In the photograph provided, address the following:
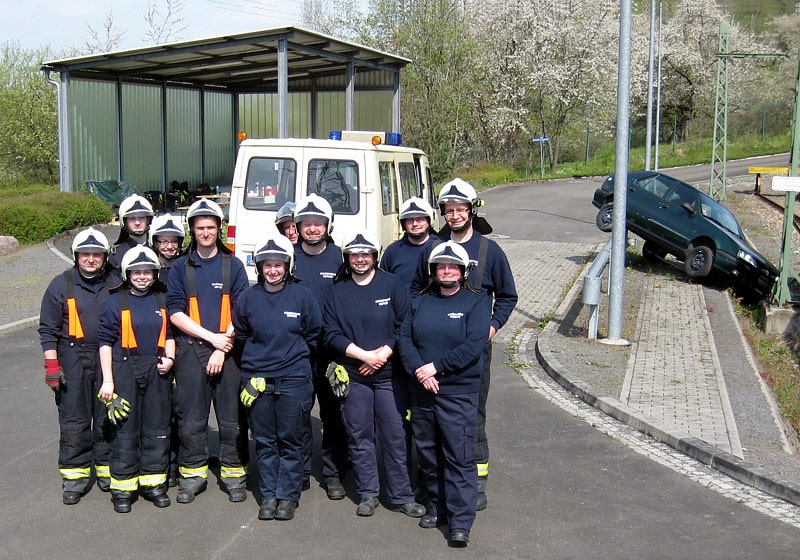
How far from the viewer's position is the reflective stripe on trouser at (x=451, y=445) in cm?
546

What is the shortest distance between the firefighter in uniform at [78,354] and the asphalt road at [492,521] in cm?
30

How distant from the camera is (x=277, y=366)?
18.9 ft

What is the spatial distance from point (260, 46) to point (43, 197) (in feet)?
20.6

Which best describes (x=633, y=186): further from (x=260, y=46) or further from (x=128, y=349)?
(x=128, y=349)

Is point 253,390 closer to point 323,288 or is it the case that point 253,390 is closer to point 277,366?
point 277,366

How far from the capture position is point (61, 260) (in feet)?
56.6

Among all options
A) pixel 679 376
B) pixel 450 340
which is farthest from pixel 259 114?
pixel 450 340

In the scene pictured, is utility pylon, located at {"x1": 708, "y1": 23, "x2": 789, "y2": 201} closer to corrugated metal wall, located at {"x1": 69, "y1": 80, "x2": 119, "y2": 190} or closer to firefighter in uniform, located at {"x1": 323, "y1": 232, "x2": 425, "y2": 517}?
corrugated metal wall, located at {"x1": 69, "y1": 80, "x2": 119, "y2": 190}

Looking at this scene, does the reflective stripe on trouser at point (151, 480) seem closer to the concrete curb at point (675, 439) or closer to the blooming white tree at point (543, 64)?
the concrete curb at point (675, 439)

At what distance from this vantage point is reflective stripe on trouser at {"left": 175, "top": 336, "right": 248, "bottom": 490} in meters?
6.07

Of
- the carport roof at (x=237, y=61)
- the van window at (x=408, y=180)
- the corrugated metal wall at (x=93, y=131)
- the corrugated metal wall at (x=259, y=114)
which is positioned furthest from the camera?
the corrugated metal wall at (x=259, y=114)

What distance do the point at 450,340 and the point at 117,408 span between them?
7.45 ft

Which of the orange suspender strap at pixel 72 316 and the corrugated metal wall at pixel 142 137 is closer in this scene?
the orange suspender strap at pixel 72 316

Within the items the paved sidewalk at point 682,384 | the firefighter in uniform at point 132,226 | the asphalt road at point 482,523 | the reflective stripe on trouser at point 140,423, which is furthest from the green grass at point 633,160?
the reflective stripe on trouser at point 140,423
